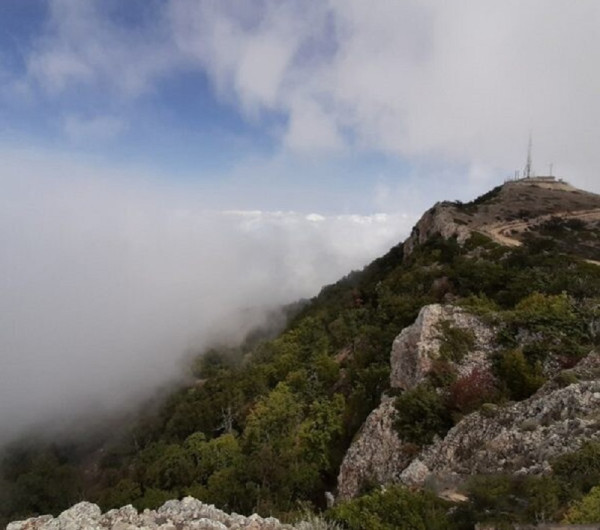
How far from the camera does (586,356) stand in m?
22.8

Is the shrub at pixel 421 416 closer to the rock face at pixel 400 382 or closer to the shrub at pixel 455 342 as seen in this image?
the rock face at pixel 400 382

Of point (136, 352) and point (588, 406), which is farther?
point (136, 352)

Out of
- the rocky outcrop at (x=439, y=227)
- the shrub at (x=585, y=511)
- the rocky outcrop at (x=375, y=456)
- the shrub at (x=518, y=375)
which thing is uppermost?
the rocky outcrop at (x=439, y=227)

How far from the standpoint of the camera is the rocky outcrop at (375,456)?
20.9 metres

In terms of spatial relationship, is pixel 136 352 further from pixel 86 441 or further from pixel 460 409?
pixel 460 409

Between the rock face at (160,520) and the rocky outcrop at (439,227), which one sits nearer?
the rock face at (160,520)

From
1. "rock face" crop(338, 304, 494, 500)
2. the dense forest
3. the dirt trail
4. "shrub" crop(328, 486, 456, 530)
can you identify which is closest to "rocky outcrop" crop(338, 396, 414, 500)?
"rock face" crop(338, 304, 494, 500)

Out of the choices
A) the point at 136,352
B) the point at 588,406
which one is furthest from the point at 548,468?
the point at 136,352

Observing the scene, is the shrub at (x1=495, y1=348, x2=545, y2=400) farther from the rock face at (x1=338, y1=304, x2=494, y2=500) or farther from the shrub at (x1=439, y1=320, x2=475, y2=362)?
the shrub at (x1=439, y1=320, x2=475, y2=362)

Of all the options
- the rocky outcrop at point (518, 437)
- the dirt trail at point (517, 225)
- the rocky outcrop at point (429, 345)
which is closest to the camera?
the rocky outcrop at point (518, 437)

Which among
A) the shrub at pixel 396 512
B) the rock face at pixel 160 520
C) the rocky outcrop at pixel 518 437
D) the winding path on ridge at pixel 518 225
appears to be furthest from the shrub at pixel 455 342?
the winding path on ridge at pixel 518 225

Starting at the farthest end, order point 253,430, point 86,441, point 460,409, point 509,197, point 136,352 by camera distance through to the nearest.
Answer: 1. point 136,352
2. point 86,441
3. point 509,197
4. point 253,430
5. point 460,409

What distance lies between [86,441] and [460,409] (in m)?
89.4

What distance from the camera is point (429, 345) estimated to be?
25.9m
